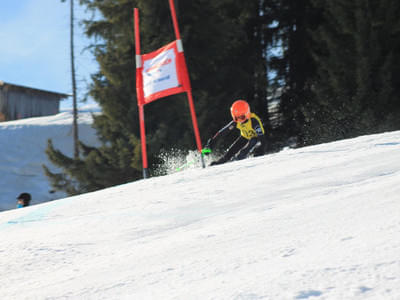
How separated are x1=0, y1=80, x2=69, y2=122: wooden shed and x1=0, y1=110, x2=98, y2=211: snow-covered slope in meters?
3.31

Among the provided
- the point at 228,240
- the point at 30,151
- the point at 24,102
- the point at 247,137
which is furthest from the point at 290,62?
the point at 24,102

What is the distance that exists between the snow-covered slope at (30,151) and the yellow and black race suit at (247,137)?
1394 cm

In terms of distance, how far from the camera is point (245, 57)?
1560 cm

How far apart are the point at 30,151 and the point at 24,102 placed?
9.52m

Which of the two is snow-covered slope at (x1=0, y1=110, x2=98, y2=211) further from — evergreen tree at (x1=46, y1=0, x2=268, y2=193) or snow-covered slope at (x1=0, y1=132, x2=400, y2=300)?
snow-covered slope at (x1=0, y1=132, x2=400, y2=300)

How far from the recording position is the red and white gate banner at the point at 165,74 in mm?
8016

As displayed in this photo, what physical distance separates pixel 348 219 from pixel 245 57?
43.9 feet

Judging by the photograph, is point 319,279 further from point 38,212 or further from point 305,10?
point 305,10

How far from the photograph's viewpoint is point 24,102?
116 ft

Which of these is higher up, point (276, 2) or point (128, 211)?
point (276, 2)

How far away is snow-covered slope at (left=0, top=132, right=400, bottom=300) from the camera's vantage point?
204 centimetres

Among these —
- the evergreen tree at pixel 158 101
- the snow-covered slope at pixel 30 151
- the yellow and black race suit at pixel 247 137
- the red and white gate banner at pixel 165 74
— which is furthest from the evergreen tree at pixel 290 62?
the snow-covered slope at pixel 30 151

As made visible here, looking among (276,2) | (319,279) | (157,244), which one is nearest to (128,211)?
(157,244)

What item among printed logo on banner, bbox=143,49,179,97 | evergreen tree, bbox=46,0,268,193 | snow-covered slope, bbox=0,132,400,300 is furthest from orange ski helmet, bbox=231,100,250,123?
evergreen tree, bbox=46,0,268,193
